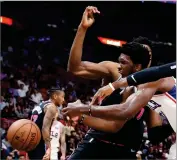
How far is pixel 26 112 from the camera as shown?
452 inches

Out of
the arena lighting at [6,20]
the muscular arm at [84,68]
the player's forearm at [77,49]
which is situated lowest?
→ the muscular arm at [84,68]

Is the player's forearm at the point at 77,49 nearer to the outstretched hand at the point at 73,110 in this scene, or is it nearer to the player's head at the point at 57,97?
the outstretched hand at the point at 73,110

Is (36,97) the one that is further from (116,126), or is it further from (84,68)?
(116,126)

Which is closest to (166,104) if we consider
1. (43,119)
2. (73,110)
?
(73,110)

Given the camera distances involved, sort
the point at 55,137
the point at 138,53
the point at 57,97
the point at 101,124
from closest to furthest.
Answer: the point at 101,124 < the point at 138,53 < the point at 57,97 < the point at 55,137

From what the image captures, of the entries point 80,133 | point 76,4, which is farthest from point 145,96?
point 76,4

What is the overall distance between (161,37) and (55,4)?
20.2 ft

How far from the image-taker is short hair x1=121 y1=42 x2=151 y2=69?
3.27m

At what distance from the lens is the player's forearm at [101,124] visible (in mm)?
2900

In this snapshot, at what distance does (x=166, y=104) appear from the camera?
124 inches

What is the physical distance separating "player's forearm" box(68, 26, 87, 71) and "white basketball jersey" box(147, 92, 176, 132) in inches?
30.5

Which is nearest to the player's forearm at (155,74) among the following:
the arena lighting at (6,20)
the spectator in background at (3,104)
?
the spectator in background at (3,104)

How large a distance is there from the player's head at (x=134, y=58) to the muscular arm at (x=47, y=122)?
2.66 m

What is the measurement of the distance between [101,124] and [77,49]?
0.81 m
